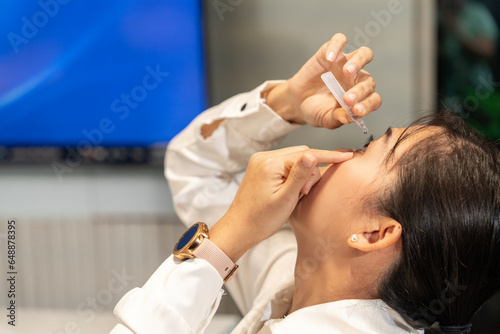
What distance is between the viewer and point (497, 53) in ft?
4.85

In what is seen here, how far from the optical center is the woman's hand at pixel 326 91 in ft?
3.03

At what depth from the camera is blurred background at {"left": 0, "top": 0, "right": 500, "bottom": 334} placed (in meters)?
1.53

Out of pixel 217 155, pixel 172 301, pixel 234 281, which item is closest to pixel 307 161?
pixel 172 301

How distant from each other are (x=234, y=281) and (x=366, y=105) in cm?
69

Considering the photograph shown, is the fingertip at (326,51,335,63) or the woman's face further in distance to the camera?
the fingertip at (326,51,335,63)

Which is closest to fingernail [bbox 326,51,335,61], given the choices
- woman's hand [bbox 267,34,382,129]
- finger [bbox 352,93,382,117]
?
woman's hand [bbox 267,34,382,129]

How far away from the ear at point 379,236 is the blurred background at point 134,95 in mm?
821

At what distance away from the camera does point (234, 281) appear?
1.37 m

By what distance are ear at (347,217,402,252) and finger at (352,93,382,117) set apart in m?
0.21

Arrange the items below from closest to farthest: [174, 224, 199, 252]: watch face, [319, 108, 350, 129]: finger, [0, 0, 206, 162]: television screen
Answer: [174, 224, 199, 252]: watch face, [319, 108, 350, 129]: finger, [0, 0, 206, 162]: television screen

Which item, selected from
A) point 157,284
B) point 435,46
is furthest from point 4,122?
point 435,46

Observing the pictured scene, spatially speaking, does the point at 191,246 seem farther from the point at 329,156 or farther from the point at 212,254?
the point at 329,156

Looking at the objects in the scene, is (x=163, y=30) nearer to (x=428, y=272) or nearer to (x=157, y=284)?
(x=157, y=284)

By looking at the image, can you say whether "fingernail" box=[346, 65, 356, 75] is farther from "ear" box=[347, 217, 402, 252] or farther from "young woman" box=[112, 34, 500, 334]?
"ear" box=[347, 217, 402, 252]
